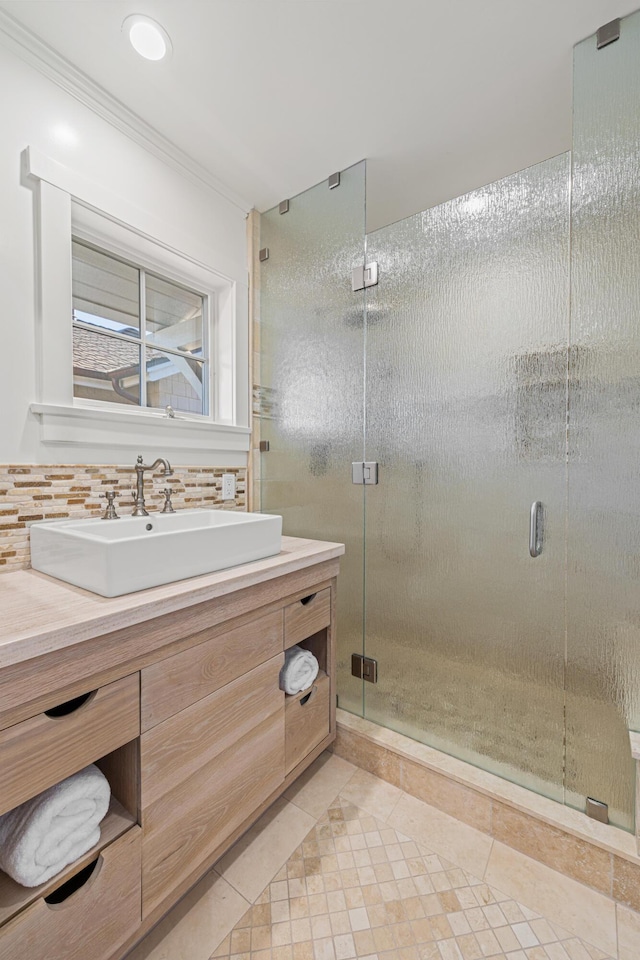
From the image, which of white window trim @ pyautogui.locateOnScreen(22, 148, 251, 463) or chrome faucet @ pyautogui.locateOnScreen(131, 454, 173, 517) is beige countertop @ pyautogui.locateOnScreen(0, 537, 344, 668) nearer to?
chrome faucet @ pyautogui.locateOnScreen(131, 454, 173, 517)

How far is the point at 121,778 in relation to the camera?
2.93 ft

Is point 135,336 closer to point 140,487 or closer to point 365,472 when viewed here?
point 140,487

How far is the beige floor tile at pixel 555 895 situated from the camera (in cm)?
101

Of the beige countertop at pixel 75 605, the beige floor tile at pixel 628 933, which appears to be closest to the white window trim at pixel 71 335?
the beige countertop at pixel 75 605

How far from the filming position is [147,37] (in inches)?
46.0

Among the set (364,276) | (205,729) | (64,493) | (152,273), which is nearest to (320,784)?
(205,729)

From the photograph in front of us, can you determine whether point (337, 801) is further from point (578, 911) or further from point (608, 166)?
point (608, 166)

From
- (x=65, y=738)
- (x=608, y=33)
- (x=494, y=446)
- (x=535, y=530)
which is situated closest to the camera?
(x=65, y=738)

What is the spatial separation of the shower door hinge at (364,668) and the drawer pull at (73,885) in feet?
3.36

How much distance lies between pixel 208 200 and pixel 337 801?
7.64ft

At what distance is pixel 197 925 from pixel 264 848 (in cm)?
24

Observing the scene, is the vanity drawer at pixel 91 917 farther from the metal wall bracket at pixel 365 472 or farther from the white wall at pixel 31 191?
the metal wall bracket at pixel 365 472

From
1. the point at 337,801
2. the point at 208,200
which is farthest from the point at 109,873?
the point at 208,200

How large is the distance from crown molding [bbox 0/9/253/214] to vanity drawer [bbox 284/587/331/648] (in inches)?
66.4
